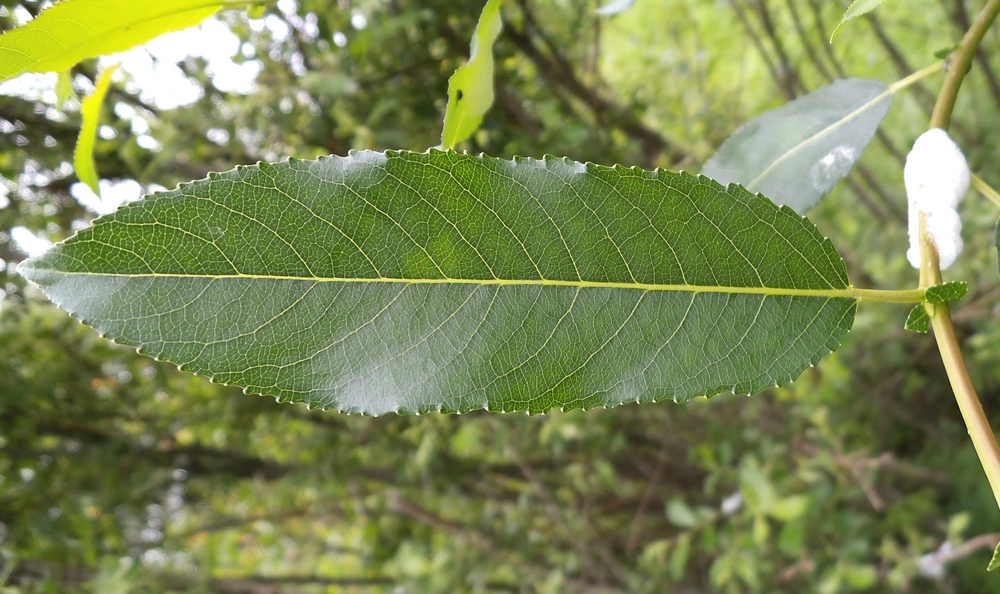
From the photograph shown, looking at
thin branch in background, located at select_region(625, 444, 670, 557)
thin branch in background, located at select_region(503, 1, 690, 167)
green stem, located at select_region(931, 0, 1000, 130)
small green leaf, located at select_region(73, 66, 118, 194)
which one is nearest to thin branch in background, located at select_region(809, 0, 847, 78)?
thin branch in background, located at select_region(503, 1, 690, 167)

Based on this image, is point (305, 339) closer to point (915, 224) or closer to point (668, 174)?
point (668, 174)

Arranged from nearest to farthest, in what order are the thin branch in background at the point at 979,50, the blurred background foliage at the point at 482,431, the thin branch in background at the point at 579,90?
the blurred background foliage at the point at 482,431 < the thin branch in background at the point at 579,90 < the thin branch in background at the point at 979,50

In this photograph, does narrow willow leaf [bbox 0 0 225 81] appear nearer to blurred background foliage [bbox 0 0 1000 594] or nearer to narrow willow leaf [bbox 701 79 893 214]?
narrow willow leaf [bbox 701 79 893 214]

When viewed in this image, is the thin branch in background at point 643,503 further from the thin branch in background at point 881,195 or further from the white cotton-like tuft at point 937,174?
the white cotton-like tuft at point 937,174

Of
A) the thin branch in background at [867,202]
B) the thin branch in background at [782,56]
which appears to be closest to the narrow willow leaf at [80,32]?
the thin branch in background at [782,56]

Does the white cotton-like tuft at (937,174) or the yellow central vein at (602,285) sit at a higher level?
the white cotton-like tuft at (937,174)

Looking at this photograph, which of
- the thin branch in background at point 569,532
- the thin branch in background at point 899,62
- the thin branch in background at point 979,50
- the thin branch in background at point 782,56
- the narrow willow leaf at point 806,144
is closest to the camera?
the narrow willow leaf at point 806,144
